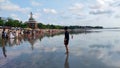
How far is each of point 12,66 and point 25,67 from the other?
72 cm

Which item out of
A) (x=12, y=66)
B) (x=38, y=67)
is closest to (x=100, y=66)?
(x=38, y=67)

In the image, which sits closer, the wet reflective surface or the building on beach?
the wet reflective surface

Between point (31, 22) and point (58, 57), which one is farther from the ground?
point (31, 22)

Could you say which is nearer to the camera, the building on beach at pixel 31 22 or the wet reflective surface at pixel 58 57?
the wet reflective surface at pixel 58 57

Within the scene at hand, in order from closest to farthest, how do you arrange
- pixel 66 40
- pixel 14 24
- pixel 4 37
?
1. pixel 66 40
2. pixel 4 37
3. pixel 14 24

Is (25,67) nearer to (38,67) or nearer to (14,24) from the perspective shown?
(38,67)

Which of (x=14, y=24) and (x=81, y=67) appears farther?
(x=14, y=24)

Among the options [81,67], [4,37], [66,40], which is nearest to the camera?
[81,67]

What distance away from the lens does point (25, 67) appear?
37.7 feet

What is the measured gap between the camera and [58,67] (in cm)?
1148

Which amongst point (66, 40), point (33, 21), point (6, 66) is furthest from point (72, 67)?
point (33, 21)

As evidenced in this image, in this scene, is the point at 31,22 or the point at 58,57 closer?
the point at 58,57

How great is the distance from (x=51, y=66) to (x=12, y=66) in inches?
72.6

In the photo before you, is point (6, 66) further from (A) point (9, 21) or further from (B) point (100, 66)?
(A) point (9, 21)
